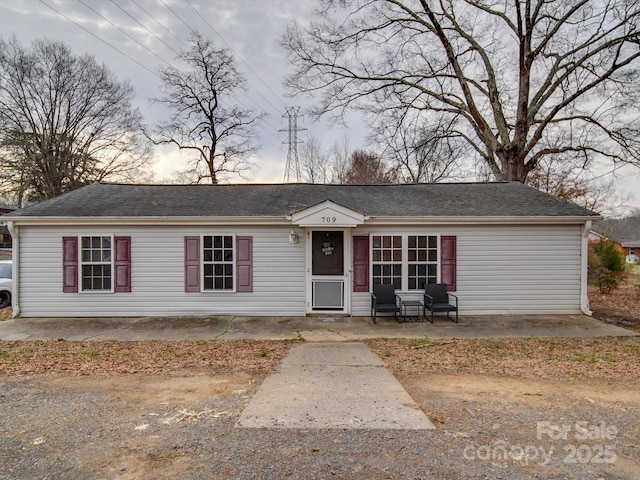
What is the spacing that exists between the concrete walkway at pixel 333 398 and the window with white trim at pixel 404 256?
10.9 ft

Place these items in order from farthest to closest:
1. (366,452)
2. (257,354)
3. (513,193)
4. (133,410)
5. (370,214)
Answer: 1. (513,193)
2. (370,214)
3. (257,354)
4. (133,410)
5. (366,452)

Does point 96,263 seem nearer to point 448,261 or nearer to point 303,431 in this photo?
point 303,431

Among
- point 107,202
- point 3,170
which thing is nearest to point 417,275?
point 107,202

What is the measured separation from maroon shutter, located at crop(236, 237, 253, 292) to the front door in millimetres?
1510

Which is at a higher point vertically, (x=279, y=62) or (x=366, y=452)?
(x=279, y=62)

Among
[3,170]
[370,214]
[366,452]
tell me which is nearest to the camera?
[366,452]

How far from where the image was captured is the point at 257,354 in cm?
607

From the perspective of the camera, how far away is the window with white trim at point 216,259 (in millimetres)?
8984

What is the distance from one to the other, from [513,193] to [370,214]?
458 cm

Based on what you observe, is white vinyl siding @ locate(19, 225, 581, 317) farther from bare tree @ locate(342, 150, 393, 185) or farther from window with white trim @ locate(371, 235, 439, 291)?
bare tree @ locate(342, 150, 393, 185)

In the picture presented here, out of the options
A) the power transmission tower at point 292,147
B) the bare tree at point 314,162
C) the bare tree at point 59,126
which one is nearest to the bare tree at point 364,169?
the bare tree at point 314,162

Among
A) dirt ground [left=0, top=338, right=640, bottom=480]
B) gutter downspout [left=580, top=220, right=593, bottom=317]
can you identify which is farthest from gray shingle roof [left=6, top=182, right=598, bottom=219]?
dirt ground [left=0, top=338, right=640, bottom=480]

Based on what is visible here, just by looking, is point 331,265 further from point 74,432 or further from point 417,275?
point 74,432

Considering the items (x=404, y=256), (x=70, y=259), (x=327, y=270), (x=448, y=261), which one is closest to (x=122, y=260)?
(x=70, y=259)
